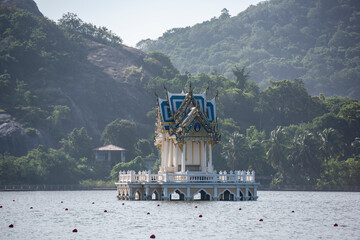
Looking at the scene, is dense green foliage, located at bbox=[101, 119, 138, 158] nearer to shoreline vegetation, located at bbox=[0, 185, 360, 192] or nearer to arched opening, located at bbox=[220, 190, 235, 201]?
shoreline vegetation, located at bbox=[0, 185, 360, 192]

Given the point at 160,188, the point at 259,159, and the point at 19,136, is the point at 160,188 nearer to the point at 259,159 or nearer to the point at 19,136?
the point at 259,159

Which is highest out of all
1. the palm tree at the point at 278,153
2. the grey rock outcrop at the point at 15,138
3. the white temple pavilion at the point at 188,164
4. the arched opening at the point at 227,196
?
the grey rock outcrop at the point at 15,138

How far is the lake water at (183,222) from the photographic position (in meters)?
48.8

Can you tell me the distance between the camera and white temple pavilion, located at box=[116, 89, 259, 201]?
251 ft

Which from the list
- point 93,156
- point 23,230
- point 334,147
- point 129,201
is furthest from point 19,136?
point 23,230

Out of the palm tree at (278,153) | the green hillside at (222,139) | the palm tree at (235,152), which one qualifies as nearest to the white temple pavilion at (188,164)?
the green hillside at (222,139)

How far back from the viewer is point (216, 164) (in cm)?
14600

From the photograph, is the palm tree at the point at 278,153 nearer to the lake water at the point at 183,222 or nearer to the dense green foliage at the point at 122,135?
the dense green foliage at the point at 122,135

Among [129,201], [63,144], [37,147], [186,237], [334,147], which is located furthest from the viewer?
[63,144]

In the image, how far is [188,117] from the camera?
7856 cm

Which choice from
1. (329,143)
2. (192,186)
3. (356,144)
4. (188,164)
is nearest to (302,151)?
(329,143)

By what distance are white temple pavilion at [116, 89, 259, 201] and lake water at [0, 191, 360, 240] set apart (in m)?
2.67

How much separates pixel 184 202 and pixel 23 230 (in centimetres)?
2566

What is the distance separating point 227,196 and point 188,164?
5.46 m
